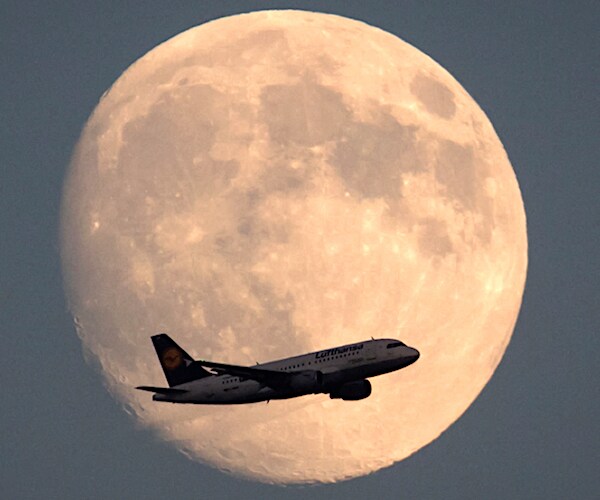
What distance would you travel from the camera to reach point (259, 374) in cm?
17075

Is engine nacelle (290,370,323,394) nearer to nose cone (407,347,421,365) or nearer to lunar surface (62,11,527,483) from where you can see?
lunar surface (62,11,527,483)

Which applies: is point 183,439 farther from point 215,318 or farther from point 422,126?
point 422,126

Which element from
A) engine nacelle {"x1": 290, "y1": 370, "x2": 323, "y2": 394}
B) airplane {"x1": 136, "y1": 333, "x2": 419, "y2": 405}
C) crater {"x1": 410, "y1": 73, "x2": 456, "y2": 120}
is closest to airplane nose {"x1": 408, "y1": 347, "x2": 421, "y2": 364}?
airplane {"x1": 136, "y1": 333, "x2": 419, "y2": 405}

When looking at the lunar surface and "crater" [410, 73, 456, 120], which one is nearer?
the lunar surface

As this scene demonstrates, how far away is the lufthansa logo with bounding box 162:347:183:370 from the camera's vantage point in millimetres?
185125

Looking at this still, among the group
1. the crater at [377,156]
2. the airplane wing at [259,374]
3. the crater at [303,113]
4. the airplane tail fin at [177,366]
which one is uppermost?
the crater at [303,113]

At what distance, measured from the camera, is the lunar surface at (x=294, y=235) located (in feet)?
561

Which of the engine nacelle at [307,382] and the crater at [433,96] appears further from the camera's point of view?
the crater at [433,96]

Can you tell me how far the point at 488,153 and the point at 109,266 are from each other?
42.0 metres

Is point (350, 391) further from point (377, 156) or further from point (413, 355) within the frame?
point (377, 156)

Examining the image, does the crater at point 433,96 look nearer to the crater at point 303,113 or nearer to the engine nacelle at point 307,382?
the crater at point 303,113

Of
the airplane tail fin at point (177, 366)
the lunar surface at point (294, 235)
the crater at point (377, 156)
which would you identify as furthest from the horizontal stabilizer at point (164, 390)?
the crater at point (377, 156)

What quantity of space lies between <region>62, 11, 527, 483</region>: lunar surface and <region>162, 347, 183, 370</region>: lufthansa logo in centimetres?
153

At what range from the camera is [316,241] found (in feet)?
558
